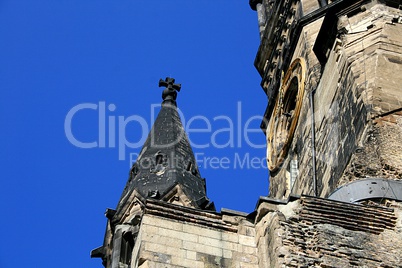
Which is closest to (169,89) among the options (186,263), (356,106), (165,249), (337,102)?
(337,102)

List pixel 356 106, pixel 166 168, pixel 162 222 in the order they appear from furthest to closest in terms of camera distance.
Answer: pixel 166 168 → pixel 356 106 → pixel 162 222

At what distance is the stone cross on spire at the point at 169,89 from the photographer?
73.9ft

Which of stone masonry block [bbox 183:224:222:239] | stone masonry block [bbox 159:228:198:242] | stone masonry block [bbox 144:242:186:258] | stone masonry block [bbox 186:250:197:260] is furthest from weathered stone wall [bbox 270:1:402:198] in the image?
stone masonry block [bbox 144:242:186:258]

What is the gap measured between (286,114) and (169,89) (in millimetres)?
2849

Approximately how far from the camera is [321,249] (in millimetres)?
12281

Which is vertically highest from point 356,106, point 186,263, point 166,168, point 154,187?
point 166,168

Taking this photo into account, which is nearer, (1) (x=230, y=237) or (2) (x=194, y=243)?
(2) (x=194, y=243)

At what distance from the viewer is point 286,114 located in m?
23.8

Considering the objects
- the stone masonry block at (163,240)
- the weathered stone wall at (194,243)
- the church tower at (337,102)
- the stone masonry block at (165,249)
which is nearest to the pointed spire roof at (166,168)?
the church tower at (337,102)

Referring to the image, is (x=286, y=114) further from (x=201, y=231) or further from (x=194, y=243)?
(x=194, y=243)

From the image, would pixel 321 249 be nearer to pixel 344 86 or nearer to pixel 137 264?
pixel 137 264

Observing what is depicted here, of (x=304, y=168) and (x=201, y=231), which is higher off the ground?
(x=304, y=168)

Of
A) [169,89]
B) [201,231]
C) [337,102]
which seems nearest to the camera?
Answer: [201,231]

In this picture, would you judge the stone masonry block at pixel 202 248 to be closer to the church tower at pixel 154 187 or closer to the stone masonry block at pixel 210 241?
the stone masonry block at pixel 210 241
